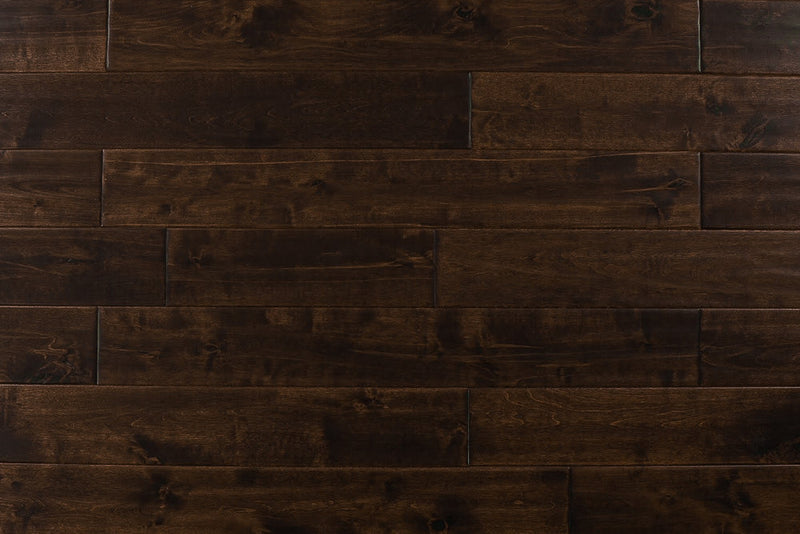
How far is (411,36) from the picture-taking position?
1.23 m

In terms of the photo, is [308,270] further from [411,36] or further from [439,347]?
[411,36]

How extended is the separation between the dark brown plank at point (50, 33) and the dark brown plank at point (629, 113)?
2.82 ft

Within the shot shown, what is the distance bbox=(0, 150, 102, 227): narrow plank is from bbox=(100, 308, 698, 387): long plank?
0.31 m

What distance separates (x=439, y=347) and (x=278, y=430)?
391 mm

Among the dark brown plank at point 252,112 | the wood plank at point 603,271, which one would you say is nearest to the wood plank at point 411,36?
the dark brown plank at point 252,112

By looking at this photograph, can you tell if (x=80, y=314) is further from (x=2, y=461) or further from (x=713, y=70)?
(x=713, y=70)

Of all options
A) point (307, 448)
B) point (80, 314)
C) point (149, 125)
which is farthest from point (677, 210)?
point (80, 314)

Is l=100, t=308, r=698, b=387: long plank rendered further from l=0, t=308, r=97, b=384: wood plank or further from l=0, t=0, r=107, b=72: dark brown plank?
l=0, t=0, r=107, b=72: dark brown plank

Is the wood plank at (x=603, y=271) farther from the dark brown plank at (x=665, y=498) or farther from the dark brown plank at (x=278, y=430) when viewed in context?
the dark brown plank at (x=665, y=498)

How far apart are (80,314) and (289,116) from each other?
63cm

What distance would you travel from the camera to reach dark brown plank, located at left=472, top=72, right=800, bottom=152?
4.01ft

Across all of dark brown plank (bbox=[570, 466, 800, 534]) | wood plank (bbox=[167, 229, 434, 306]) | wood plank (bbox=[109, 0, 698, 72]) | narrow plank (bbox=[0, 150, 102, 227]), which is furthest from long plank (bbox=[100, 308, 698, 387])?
wood plank (bbox=[109, 0, 698, 72])

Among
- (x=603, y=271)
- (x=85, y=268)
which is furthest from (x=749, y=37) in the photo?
(x=85, y=268)

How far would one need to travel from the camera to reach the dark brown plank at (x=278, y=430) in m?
1.19
